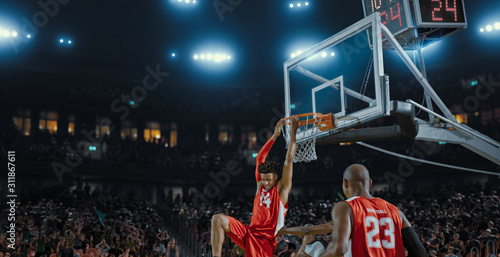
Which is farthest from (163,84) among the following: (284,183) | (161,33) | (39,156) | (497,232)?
(284,183)

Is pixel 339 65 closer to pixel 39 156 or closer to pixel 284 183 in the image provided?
pixel 39 156

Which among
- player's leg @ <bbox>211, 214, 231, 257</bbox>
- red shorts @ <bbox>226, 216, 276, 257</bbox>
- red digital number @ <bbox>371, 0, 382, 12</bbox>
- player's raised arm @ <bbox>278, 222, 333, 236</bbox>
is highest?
red digital number @ <bbox>371, 0, 382, 12</bbox>

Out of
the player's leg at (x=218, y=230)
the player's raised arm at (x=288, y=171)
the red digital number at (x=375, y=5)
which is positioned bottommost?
the player's leg at (x=218, y=230)

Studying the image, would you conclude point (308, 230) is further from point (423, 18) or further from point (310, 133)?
point (423, 18)

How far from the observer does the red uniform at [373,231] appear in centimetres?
397

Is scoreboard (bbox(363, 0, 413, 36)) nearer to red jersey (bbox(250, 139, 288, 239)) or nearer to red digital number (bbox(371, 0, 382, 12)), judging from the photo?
red digital number (bbox(371, 0, 382, 12))

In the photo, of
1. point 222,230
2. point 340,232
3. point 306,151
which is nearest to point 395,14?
point 306,151

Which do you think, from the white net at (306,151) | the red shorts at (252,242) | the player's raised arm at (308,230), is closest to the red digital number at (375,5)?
the white net at (306,151)

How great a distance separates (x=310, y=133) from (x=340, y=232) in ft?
16.3

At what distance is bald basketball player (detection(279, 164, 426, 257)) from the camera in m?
3.90

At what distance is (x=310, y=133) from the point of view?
28.7ft

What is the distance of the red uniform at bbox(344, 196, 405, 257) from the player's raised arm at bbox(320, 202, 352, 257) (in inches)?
3.6

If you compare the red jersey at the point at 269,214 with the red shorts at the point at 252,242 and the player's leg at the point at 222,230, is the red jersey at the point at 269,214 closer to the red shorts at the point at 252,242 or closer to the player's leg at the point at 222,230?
the red shorts at the point at 252,242

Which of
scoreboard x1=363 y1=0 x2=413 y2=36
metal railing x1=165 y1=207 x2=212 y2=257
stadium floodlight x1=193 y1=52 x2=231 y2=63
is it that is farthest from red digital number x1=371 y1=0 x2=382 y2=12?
stadium floodlight x1=193 y1=52 x2=231 y2=63
